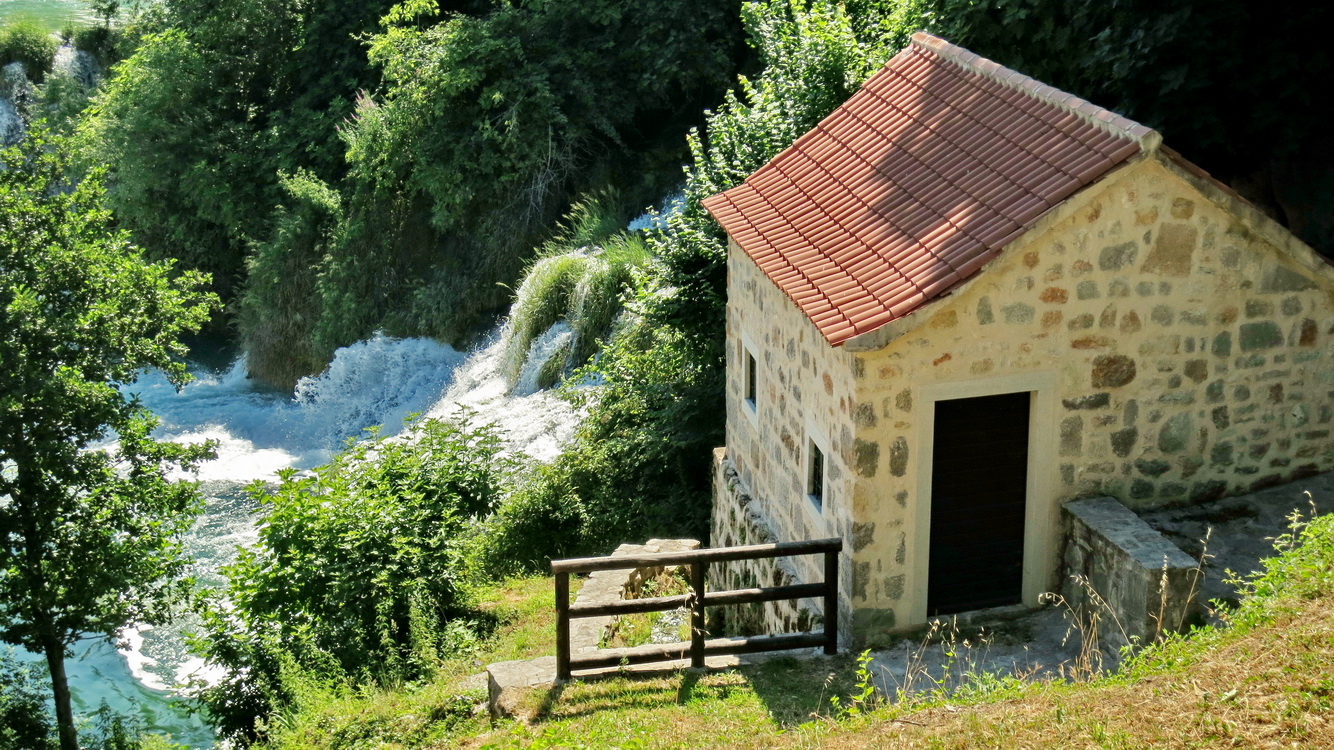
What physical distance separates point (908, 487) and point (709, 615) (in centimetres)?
340

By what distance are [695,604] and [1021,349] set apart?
8.47 feet

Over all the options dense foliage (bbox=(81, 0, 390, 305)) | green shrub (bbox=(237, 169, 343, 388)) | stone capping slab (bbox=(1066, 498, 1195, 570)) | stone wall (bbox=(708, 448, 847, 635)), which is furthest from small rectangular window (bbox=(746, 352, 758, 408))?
dense foliage (bbox=(81, 0, 390, 305))

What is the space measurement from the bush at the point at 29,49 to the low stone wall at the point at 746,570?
24.3m

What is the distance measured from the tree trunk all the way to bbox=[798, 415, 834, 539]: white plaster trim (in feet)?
26.2

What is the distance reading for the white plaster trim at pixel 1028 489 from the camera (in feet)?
24.5

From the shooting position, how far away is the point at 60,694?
12.1 meters

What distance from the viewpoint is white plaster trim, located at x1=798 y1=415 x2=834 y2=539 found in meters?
7.97

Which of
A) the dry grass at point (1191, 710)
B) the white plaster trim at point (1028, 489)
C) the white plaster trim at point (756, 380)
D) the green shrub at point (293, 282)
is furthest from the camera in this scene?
the green shrub at point (293, 282)

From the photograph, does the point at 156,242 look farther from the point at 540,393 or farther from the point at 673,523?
the point at 673,523

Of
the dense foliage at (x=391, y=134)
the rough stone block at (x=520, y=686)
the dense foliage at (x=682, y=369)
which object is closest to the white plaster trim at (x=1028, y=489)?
the rough stone block at (x=520, y=686)

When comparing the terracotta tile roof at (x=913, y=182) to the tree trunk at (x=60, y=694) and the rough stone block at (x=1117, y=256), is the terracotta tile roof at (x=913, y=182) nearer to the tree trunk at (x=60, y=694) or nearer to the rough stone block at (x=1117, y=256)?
the rough stone block at (x=1117, y=256)

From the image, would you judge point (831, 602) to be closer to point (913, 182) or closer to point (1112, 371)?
point (1112, 371)

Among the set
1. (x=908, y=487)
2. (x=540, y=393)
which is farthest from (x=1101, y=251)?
(x=540, y=393)

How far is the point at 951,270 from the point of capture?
7.17 metres
